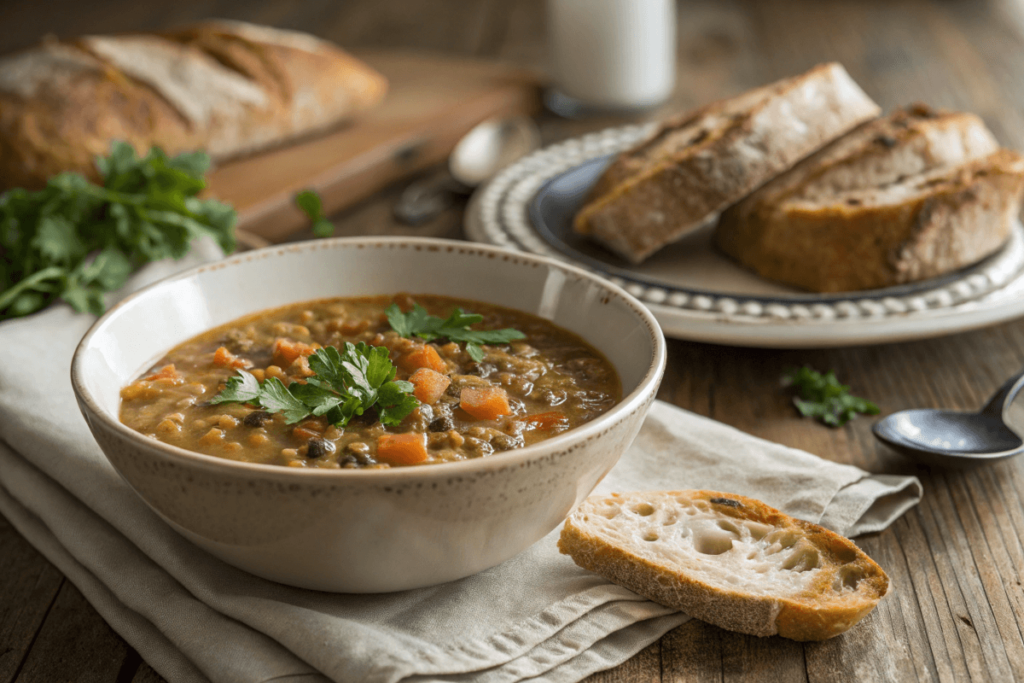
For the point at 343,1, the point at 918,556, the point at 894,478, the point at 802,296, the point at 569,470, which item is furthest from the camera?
the point at 343,1

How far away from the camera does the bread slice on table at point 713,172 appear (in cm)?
303

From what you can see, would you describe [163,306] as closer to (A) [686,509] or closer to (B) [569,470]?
(B) [569,470]

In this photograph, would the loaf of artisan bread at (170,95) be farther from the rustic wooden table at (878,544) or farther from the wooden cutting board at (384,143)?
the rustic wooden table at (878,544)

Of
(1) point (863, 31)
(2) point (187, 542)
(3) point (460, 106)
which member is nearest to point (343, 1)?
(3) point (460, 106)

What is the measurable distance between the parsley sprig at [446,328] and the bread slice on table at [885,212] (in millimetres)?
1166

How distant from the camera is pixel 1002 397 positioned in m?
2.36

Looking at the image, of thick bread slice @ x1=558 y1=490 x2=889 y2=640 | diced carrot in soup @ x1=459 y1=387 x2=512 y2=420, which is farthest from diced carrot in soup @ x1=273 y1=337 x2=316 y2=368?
thick bread slice @ x1=558 y1=490 x2=889 y2=640

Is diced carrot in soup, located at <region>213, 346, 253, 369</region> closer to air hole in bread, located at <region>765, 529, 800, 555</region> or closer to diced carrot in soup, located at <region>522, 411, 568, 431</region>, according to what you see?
diced carrot in soup, located at <region>522, 411, 568, 431</region>

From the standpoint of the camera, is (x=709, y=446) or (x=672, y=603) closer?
(x=672, y=603)

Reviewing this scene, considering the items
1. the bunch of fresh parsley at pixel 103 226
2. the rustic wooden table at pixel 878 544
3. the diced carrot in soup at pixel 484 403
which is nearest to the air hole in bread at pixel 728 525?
the rustic wooden table at pixel 878 544

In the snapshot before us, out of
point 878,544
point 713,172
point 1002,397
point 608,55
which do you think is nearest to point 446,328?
point 878,544

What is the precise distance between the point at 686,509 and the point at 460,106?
3.33 metres

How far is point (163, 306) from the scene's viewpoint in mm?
2176

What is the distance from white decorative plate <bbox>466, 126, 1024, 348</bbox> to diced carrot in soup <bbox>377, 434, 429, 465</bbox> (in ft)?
3.81
